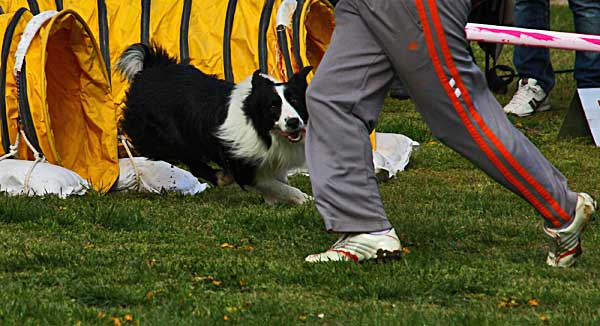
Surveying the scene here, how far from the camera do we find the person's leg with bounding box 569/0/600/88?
8.68 metres

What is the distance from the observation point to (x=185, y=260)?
166 inches

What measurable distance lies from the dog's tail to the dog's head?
979 mm

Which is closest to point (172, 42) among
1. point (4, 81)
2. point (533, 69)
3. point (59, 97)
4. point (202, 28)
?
point (202, 28)

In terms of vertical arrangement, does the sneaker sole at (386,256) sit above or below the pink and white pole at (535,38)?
below

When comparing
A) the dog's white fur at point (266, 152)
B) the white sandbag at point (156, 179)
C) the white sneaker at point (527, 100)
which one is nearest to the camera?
the dog's white fur at point (266, 152)

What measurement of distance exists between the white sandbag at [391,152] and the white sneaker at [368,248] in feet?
7.85

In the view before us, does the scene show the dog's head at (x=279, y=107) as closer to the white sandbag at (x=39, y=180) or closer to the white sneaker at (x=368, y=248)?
the white sandbag at (x=39, y=180)

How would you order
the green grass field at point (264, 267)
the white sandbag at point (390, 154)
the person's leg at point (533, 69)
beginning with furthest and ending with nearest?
1. the person's leg at point (533, 69)
2. the white sandbag at point (390, 154)
3. the green grass field at point (264, 267)

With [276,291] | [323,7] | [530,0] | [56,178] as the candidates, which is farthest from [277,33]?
[276,291]

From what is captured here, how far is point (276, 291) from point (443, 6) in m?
1.17

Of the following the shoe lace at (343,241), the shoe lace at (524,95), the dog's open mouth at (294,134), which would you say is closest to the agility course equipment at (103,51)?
the dog's open mouth at (294,134)

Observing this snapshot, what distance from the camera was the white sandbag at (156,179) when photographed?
20.8ft

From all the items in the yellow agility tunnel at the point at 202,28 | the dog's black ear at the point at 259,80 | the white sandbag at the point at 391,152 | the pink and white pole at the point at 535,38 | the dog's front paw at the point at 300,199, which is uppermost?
the pink and white pole at the point at 535,38

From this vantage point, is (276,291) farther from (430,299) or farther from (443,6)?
(443,6)
